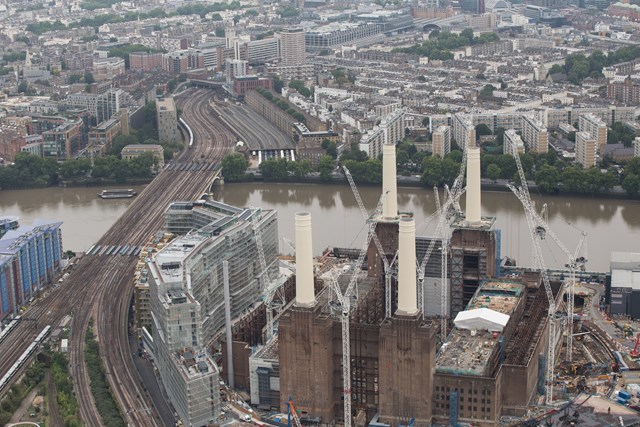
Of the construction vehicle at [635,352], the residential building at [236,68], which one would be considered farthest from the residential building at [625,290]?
the residential building at [236,68]

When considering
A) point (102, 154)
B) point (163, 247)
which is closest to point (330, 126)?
point (102, 154)

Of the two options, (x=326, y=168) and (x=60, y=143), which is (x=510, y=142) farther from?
(x=60, y=143)

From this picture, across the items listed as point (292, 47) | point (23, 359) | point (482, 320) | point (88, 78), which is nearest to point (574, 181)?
point (482, 320)

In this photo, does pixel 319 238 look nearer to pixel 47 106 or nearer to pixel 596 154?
pixel 596 154

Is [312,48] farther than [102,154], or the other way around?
[312,48]

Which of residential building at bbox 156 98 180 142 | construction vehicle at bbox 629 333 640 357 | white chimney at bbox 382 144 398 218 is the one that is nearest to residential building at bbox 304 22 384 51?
residential building at bbox 156 98 180 142

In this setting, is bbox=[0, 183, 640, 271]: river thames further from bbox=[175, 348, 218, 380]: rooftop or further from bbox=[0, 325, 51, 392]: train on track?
bbox=[175, 348, 218, 380]: rooftop
